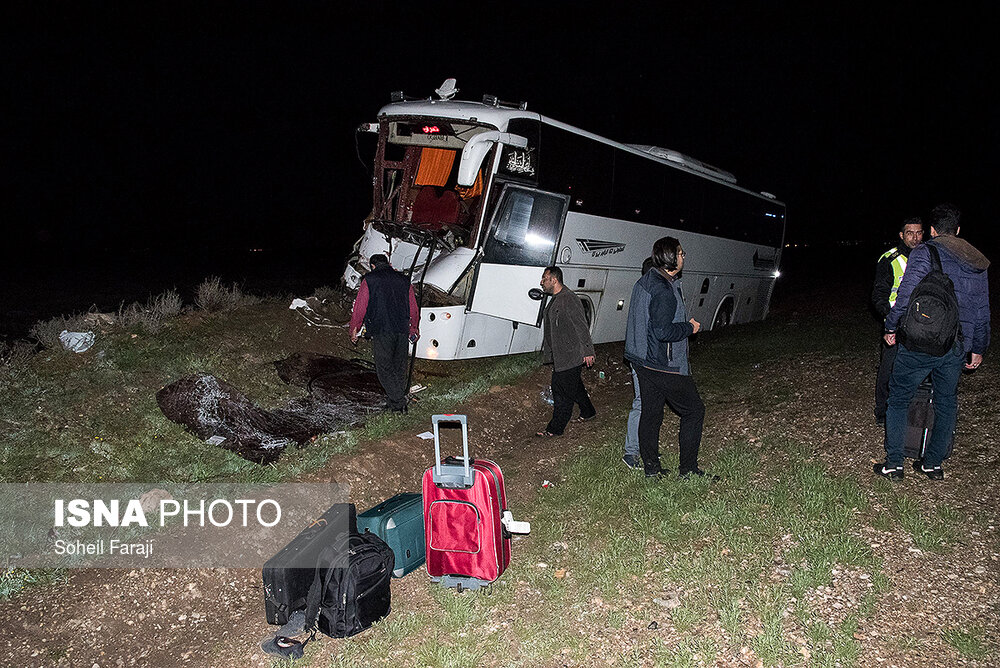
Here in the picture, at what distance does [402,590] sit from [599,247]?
7.34 meters

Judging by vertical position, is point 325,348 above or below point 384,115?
below

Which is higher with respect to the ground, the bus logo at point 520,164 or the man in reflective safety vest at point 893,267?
the bus logo at point 520,164

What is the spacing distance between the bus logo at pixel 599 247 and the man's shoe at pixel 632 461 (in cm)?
476

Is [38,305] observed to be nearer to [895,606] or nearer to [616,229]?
[616,229]

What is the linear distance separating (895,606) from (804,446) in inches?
105

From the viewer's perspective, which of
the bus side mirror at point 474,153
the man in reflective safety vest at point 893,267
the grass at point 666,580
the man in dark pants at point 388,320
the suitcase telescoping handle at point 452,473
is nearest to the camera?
the grass at point 666,580

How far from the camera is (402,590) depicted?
4883 mm

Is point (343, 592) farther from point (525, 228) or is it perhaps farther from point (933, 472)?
point (525, 228)

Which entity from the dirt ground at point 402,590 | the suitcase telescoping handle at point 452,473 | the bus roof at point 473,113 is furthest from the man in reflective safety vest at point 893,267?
the bus roof at point 473,113

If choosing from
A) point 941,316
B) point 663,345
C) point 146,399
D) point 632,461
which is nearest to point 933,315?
point 941,316

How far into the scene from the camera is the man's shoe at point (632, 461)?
647 centimetres

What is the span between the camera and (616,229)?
37.6 ft

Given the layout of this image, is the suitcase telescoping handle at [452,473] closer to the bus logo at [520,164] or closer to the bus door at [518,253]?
the bus door at [518,253]

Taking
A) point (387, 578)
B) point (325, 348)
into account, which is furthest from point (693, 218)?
point (387, 578)
